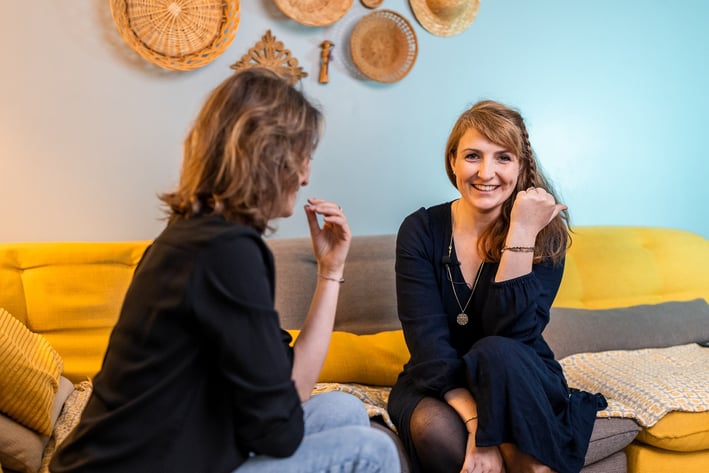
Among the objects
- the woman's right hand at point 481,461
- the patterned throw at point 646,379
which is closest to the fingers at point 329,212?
the woman's right hand at point 481,461

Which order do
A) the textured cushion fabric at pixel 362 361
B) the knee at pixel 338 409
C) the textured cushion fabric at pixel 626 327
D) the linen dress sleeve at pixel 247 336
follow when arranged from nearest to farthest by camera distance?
the linen dress sleeve at pixel 247 336 → the knee at pixel 338 409 → the textured cushion fabric at pixel 362 361 → the textured cushion fabric at pixel 626 327

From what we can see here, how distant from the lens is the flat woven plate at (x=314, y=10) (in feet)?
7.69

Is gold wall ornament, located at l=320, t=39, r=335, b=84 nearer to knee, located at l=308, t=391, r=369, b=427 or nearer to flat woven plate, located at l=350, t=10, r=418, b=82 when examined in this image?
flat woven plate, located at l=350, t=10, r=418, b=82

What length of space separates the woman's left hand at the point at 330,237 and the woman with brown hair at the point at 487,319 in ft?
1.30

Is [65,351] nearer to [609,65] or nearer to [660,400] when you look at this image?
[660,400]

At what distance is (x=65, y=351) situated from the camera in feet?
Result: 6.27

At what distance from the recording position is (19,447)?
1.37 metres

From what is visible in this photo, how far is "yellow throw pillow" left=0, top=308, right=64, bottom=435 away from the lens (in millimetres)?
1404

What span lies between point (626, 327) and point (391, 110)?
47.2 inches

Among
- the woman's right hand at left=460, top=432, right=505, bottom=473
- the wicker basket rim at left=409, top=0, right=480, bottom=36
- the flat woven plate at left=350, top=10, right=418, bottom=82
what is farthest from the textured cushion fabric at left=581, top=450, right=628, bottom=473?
the wicker basket rim at left=409, top=0, right=480, bottom=36

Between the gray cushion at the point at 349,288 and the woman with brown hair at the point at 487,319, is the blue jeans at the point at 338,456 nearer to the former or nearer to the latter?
the woman with brown hair at the point at 487,319

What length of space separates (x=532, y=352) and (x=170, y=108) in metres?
1.49

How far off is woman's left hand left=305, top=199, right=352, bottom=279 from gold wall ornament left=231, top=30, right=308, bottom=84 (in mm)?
1139

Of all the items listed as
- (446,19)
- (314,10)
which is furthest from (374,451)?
(446,19)
